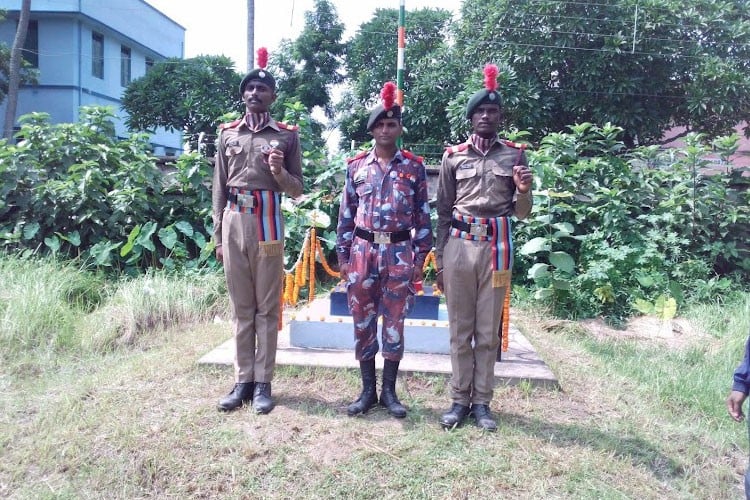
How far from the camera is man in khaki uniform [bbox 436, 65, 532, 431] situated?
131 inches

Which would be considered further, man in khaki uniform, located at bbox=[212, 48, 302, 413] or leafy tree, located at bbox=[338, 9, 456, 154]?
leafy tree, located at bbox=[338, 9, 456, 154]

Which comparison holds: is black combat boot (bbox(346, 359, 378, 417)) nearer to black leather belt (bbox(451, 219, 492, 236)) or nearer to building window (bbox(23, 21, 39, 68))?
black leather belt (bbox(451, 219, 492, 236))

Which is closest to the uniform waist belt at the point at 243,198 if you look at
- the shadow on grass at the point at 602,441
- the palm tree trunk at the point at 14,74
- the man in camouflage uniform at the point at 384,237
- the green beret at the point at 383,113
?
the man in camouflage uniform at the point at 384,237

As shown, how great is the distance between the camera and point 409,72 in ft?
41.0

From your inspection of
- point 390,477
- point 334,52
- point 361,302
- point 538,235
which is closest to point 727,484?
point 390,477

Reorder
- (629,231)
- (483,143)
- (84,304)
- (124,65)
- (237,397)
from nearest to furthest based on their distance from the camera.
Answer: (483,143)
(237,397)
(84,304)
(629,231)
(124,65)

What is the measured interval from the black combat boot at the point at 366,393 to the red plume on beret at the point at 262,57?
1884 millimetres

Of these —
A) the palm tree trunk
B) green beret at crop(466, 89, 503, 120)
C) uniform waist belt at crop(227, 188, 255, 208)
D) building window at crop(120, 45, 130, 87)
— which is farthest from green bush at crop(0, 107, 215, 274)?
building window at crop(120, 45, 130, 87)

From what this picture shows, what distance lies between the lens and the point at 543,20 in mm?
10227

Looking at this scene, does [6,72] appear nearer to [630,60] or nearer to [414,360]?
[630,60]

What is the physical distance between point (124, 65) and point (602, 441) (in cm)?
2286

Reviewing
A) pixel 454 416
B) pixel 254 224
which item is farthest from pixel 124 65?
pixel 454 416

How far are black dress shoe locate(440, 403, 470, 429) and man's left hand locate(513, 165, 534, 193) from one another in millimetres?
1272

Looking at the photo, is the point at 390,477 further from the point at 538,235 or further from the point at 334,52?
the point at 334,52
